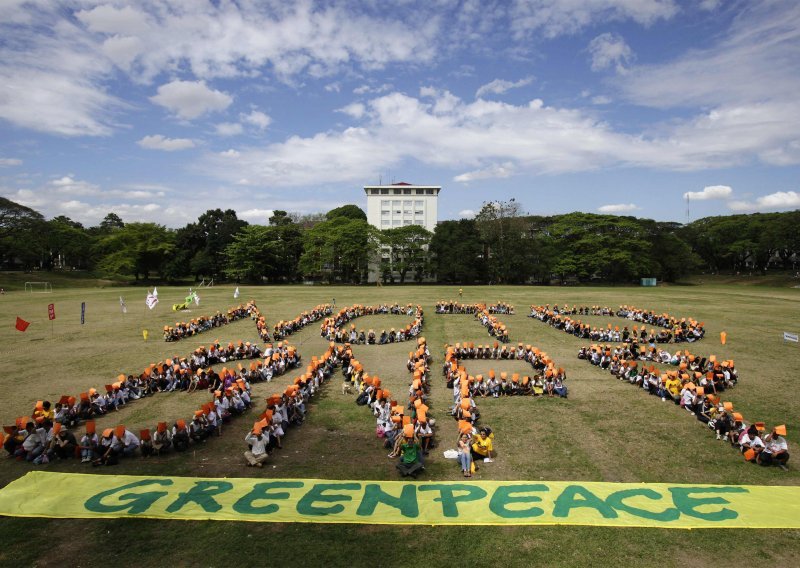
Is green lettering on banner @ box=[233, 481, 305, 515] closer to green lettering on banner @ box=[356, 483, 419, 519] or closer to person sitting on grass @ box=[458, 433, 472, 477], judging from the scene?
green lettering on banner @ box=[356, 483, 419, 519]

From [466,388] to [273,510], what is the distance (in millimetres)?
7419

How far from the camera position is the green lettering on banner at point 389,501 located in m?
9.48

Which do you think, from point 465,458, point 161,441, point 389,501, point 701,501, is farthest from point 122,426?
point 701,501

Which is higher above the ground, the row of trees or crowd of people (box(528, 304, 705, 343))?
the row of trees

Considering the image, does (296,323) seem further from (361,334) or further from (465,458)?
(465,458)

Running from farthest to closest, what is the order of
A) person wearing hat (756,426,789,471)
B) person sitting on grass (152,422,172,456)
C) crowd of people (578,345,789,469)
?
person sitting on grass (152,422,172,456)
crowd of people (578,345,789,469)
person wearing hat (756,426,789,471)

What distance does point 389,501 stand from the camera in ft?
32.5

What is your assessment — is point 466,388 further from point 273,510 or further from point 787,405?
point 787,405

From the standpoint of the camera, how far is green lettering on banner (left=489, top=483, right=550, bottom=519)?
945 centimetres

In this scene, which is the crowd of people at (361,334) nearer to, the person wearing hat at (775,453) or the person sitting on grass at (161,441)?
the person sitting on grass at (161,441)

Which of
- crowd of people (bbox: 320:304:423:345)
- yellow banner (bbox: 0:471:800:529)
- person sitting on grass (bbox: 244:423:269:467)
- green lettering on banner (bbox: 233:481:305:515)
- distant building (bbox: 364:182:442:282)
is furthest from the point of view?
distant building (bbox: 364:182:442:282)

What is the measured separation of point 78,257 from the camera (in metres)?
86.8

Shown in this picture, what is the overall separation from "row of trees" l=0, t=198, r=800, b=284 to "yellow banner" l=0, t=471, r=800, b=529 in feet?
206

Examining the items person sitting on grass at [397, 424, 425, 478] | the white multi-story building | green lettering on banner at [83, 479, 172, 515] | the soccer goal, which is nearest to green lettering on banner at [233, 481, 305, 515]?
green lettering on banner at [83, 479, 172, 515]
